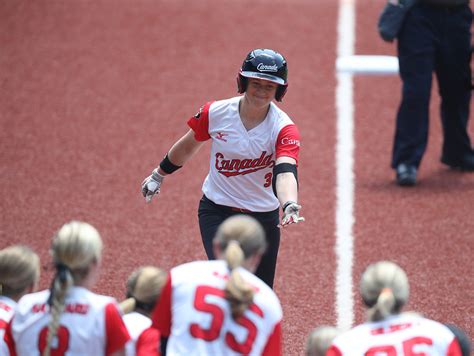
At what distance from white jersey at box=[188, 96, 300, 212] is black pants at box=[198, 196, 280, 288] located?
39 mm

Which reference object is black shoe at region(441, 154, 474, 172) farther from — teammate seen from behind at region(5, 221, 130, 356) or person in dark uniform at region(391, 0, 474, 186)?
teammate seen from behind at region(5, 221, 130, 356)

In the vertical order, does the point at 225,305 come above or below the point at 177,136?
above

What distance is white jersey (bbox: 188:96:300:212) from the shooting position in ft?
17.9

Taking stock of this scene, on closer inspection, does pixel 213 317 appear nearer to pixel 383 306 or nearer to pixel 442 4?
pixel 383 306

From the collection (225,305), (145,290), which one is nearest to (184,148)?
(145,290)

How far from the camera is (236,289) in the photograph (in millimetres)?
3922

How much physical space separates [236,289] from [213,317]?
0.48ft

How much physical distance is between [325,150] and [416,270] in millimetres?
2697

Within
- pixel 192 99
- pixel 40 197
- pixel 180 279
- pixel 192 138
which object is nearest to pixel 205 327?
pixel 180 279

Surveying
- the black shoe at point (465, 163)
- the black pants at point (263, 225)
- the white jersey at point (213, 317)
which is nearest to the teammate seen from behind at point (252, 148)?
the black pants at point (263, 225)

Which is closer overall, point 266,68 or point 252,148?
point 266,68

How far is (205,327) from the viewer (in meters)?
3.96

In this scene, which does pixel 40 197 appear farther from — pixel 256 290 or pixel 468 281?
pixel 256 290

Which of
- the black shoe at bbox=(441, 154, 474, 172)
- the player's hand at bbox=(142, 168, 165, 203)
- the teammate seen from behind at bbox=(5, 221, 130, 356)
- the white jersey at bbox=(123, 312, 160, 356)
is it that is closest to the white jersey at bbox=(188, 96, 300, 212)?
the player's hand at bbox=(142, 168, 165, 203)
